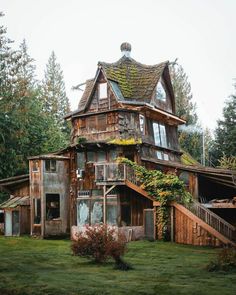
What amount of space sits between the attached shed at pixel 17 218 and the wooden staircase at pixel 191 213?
326 inches

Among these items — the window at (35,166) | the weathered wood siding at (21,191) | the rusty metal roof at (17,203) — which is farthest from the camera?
the weathered wood siding at (21,191)

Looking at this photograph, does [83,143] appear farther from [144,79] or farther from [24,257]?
[24,257]

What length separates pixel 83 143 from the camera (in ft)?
117

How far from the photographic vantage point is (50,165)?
119ft

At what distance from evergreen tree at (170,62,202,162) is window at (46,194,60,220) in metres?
28.1

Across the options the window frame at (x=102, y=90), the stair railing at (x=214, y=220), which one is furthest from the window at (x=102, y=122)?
the stair railing at (x=214, y=220)

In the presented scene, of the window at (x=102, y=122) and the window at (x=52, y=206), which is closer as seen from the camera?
the window at (x=52, y=206)

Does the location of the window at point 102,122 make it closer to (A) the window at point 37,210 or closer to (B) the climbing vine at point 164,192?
(B) the climbing vine at point 164,192

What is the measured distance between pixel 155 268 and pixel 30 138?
34625 mm

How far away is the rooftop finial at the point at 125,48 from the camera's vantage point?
133 ft

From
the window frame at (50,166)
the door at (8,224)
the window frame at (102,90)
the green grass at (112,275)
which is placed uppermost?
the window frame at (102,90)

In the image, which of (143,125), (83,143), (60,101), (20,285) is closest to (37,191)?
(83,143)

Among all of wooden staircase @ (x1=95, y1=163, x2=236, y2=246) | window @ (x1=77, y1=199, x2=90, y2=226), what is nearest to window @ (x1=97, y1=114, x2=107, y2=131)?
wooden staircase @ (x1=95, y1=163, x2=236, y2=246)

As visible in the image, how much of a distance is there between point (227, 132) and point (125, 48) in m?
19.8
